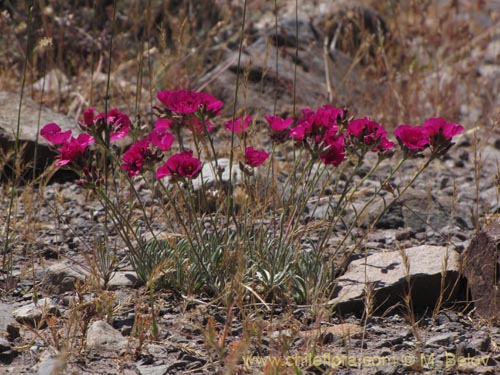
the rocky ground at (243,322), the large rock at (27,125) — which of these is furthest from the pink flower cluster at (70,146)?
the large rock at (27,125)

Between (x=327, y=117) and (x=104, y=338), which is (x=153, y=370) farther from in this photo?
(x=327, y=117)

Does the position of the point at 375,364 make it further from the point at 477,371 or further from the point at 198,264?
the point at 198,264

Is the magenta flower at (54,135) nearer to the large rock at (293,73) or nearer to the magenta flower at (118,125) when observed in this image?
the magenta flower at (118,125)

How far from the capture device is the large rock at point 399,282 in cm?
261

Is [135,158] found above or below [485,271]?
above

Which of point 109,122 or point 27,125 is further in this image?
point 27,125

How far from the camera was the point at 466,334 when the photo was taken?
245 cm

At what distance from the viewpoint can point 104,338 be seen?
2.30 meters

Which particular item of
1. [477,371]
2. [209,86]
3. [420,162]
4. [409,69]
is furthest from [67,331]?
[409,69]

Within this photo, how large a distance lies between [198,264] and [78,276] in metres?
0.47

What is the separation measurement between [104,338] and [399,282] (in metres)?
0.97

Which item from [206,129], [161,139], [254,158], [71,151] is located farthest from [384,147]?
[71,151]

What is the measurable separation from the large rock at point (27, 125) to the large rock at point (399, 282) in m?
1.78

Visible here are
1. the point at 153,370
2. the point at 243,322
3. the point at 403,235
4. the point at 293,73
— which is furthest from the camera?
the point at 293,73
